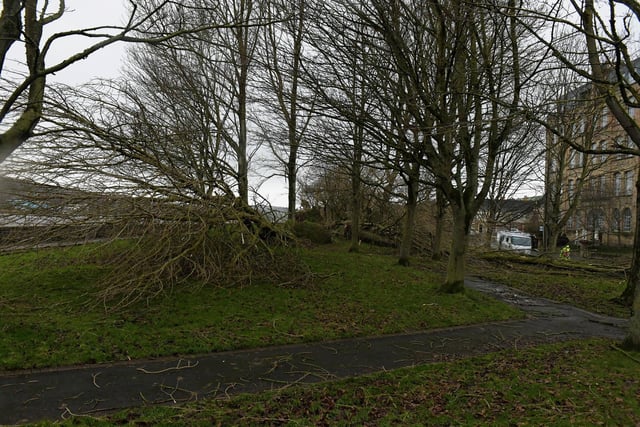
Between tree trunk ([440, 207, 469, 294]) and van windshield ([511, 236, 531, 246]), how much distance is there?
2392cm

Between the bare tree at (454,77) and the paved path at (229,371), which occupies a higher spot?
the bare tree at (454,77)

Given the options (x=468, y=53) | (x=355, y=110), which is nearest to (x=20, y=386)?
(x=355, y=110)

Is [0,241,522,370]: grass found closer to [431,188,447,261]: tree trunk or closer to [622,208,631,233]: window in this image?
[431,188,447,261]: tree trunk

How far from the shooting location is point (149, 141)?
29.3 feet

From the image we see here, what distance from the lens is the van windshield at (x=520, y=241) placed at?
31.7 m

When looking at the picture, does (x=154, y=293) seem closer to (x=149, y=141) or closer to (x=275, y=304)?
(x=275, y=304)

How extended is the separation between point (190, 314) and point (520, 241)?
1182 inches

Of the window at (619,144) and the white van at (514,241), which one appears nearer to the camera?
the window at (619,144)

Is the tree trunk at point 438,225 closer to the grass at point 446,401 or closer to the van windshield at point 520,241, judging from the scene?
the grass at point 446,401

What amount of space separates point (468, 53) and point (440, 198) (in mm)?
8575

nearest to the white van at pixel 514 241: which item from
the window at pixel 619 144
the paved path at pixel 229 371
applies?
the window at pixel 619 144

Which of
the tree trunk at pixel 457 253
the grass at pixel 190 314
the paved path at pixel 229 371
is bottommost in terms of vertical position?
the paved path at pixel 229 371

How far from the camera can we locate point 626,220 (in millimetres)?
40375

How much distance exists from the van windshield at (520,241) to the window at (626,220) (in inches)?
598
